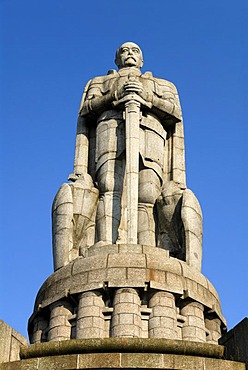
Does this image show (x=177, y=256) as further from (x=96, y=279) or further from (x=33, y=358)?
(x=33, y=358)

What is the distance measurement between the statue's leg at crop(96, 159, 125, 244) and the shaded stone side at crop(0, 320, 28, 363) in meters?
4.20

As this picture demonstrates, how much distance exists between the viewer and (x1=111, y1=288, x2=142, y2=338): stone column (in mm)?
16062

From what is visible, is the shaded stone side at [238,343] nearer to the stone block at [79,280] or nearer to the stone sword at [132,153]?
the stone block at [79,280]

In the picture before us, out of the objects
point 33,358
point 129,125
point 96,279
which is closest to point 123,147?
point 129,125

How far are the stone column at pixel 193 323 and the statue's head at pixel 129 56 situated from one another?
735 centimetres

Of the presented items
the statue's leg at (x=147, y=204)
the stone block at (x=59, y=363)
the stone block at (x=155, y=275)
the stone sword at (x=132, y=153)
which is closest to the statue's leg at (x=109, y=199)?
the statue's leg at (x=147, y=204)

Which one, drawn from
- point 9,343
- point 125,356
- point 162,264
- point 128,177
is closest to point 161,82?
point 128,177

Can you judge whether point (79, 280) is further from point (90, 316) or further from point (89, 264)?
point (90, 316)

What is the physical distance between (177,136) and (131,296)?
5.98 meters

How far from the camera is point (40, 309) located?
17594 millimetres

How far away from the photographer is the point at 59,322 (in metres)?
17.0

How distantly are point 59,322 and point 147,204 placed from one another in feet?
12.9

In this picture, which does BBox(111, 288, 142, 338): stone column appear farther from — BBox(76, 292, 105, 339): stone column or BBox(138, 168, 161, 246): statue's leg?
BBox(138, 168, 161, 246): statue's leg

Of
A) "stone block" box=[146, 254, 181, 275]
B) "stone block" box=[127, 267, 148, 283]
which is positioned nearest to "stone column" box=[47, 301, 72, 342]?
"stone block" box=[127, 267, 148, 283]
